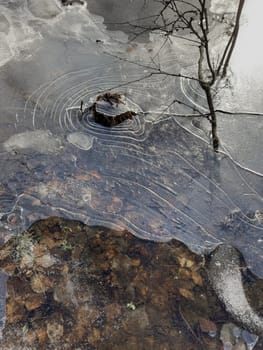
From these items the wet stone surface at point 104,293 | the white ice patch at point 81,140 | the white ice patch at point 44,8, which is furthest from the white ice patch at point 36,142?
the white ice patch at point 44,8

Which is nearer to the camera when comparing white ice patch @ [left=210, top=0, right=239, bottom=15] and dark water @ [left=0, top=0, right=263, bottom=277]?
dark water @ [left=0, top=0, right=263, bottom=277]

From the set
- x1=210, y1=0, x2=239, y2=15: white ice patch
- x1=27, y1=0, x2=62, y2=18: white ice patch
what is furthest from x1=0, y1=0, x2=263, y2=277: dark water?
x1=210, y1=0, x2=239, y2=15: white ice patch

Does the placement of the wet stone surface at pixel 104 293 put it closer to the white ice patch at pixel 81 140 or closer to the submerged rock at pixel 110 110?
the white ice patch at pixel 81 140

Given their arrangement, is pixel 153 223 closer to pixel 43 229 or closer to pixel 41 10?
pixel 43 229

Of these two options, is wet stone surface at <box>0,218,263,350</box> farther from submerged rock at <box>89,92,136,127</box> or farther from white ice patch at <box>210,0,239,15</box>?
white ice patch at <box>210,0,239,15</box>

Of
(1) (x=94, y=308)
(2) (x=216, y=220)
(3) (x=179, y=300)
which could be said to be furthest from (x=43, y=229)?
(2) (x=216, y=220)

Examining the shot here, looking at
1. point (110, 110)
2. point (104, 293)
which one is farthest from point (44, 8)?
point (104, 293)
